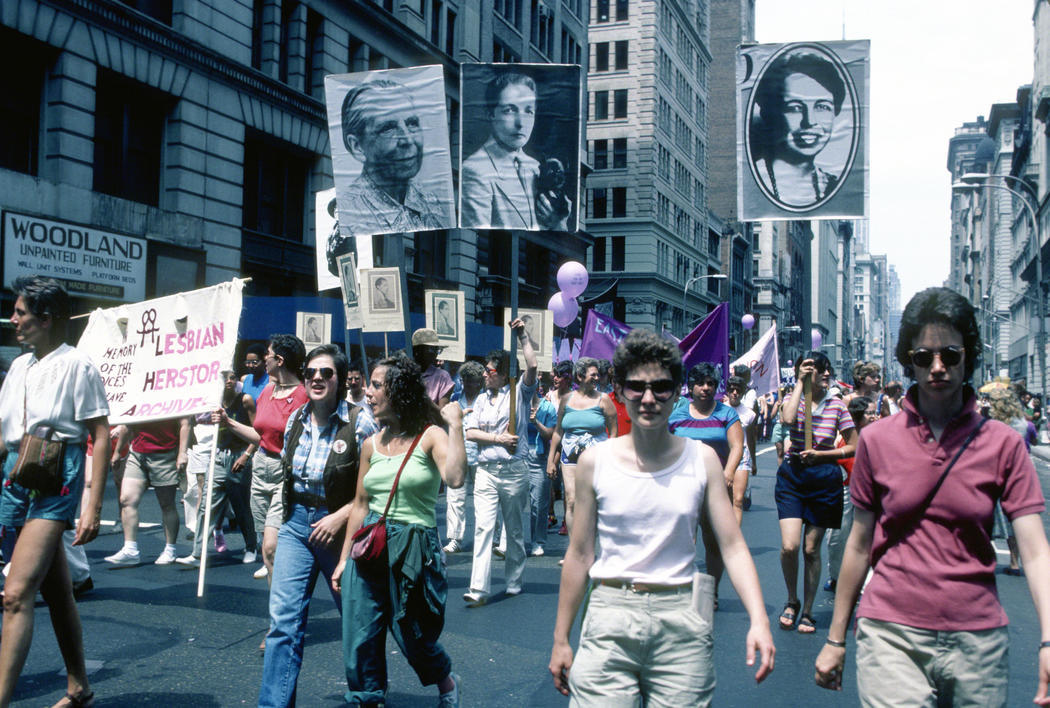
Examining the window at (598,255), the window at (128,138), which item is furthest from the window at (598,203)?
the window at (128,138)

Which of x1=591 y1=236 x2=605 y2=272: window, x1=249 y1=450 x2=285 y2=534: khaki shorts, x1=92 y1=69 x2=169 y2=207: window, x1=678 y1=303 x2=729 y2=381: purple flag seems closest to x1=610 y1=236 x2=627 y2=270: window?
x1=591 y1=236 x2=605 y2=272: window

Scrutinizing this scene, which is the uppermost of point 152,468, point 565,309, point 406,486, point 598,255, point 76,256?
point 598,255

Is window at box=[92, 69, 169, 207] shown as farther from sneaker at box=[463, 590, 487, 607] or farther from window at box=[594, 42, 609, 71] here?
window at box=[594, 42, 609, 71]

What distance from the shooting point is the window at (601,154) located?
62.5m

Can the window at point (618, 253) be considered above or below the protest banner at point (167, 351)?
above

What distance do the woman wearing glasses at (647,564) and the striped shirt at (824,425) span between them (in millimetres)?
3960

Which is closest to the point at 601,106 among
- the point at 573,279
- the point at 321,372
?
the point at 573,279

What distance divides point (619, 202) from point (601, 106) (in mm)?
6064

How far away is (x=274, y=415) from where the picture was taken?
22.7ft

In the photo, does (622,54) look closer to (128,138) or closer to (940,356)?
(128,138)

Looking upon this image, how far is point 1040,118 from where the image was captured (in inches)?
2486

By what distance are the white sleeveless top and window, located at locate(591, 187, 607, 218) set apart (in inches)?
2349

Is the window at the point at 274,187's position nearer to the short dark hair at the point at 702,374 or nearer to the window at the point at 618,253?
the short dark hair at the point at 702,374

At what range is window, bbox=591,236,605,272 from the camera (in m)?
62.1
